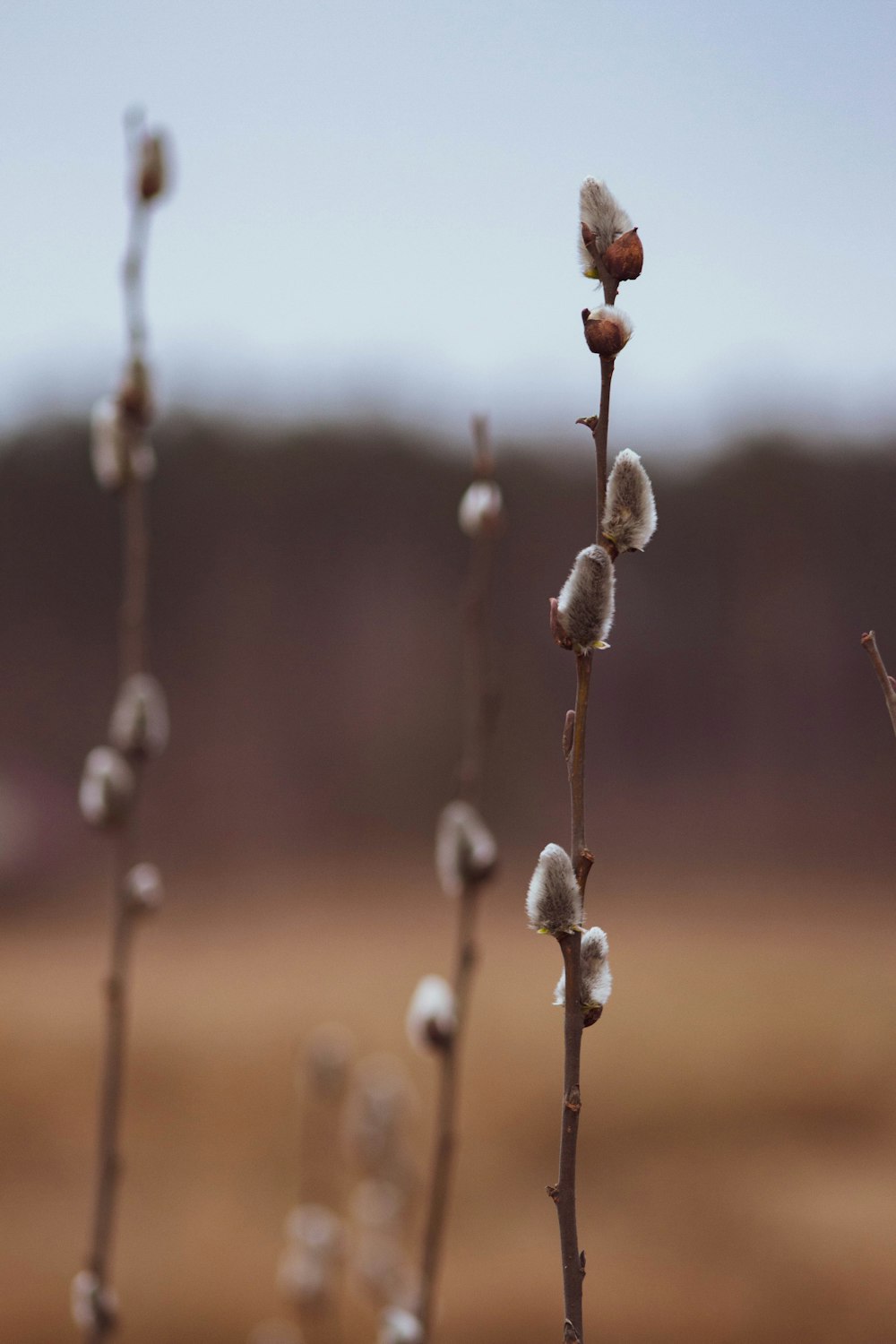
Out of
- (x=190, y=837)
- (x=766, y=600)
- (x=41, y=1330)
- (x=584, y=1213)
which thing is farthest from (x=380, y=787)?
(x=41, y=1330)

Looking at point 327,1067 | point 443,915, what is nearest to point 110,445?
point 327,1067

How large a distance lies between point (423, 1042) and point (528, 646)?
398 cm

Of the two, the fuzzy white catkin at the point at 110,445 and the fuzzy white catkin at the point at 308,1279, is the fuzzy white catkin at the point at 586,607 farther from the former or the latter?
the fuzzy white catkin at the point at 308,1279

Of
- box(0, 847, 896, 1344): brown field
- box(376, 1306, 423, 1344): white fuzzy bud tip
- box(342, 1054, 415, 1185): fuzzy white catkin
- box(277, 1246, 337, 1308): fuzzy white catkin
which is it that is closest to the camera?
box(376, 1306, 423, 1344): white fuzzy bud tip

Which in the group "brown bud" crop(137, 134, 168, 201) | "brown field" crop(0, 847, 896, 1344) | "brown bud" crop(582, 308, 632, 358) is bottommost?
"brown field" crop(0, 847, 896, 1344)

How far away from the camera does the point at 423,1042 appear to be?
0.38 m

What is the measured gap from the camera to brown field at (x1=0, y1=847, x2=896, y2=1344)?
145 cm

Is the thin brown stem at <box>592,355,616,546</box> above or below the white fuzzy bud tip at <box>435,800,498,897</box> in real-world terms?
above

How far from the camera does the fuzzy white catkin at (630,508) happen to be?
201mm

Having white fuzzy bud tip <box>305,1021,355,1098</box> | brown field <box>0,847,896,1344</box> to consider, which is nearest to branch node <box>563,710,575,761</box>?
white fuzzy bud tip <box>305,1021,355,1098</box>

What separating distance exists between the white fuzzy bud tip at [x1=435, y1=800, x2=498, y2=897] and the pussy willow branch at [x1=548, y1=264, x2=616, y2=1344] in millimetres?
171

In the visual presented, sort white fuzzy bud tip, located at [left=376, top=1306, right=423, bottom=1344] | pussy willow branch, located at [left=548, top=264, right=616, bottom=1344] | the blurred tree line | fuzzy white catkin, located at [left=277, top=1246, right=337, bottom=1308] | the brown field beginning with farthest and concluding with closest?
the blurred tree line < the brown field < fuzzy white catkin, located at [left=277, top=1246, right=337, bottom=1308] < white fuzzy bud tip, located at [left=376, top=1306, right=423, bottom=1344] < pussy willow branch, located at [left=548, top=264, right=616, bottom=1344]

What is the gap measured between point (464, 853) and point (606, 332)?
21 cm

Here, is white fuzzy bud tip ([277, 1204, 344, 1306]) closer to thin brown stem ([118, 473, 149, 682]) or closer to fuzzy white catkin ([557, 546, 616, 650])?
thin brown stem ([118, 473, 149, 682])
